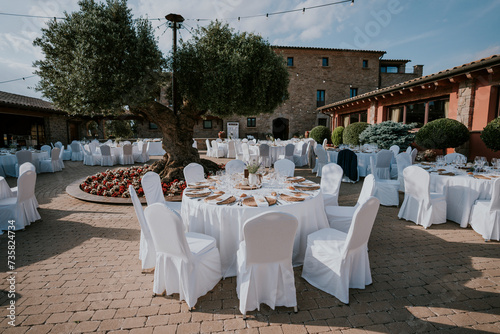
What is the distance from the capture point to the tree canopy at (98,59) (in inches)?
207

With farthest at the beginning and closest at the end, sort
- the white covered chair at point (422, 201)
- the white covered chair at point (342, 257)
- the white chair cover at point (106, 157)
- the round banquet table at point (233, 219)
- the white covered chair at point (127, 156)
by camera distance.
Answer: the white covered chair at point (127, 156) → the white chair cover at point (106, 157) → the white covered chair at point (422, 201) → the round banquet table at point (233, 219) → the white covered chair at point (342, 257)

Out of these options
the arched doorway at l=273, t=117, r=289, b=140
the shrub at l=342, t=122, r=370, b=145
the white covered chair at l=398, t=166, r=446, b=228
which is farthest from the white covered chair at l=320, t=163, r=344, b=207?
the arched doorway at l=273, t=117, r=289, b=140

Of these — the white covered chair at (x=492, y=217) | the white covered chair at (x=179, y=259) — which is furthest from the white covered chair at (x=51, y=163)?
the white covered chair at (x=492, y=217)

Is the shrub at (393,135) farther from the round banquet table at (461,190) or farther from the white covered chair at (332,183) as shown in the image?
the white covered chair at (332,183)

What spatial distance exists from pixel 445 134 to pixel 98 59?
395 inches

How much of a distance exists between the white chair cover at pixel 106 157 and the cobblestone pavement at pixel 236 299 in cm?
857

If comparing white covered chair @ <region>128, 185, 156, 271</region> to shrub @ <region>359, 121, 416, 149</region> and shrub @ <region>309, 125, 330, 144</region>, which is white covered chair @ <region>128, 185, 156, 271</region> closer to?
shrub @ <region>359, 121, 416, 149</region>

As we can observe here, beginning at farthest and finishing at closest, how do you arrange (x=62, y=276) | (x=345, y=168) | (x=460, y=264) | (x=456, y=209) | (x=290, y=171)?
(x=345, y=168)
(x=290, y=171)
(x=456, y=209)
(x=460, y=264)
(x=62, y=276)

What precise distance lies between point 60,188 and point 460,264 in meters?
9.83

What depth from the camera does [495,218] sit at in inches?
152

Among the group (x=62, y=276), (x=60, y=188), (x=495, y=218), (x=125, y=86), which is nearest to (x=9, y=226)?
(x=62, y=276)

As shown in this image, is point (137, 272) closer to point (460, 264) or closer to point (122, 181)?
point (460, 264)

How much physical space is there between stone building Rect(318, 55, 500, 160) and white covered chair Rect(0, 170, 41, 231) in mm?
11371

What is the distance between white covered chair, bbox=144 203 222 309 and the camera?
A: 2.29 metres
